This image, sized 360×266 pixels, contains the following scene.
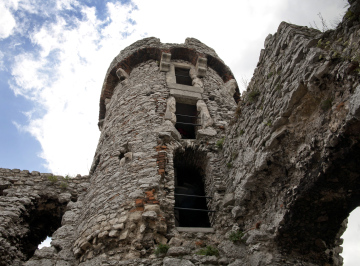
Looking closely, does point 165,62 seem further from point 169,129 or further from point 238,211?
point 238,211

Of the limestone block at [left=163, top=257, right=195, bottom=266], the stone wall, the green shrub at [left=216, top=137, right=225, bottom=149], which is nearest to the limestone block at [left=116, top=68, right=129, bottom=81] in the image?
the stone wall

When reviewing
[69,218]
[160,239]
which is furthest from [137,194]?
[69,218]

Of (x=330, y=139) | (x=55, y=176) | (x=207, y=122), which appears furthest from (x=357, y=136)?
(x=55, y=176)

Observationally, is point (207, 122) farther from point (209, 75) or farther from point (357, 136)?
point (357, 136)

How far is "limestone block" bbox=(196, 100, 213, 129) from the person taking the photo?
638 centimetres

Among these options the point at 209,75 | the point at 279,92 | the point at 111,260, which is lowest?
the point at 111,260

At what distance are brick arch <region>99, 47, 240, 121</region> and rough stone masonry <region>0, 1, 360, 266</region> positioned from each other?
2.00 m

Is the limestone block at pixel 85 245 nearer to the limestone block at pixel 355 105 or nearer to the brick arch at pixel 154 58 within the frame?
the limestone block at pixel 355 105

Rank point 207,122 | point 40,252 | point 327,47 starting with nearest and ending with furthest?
point 327,47 < point 40,252 < point 207,122

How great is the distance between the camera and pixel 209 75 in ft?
28.4

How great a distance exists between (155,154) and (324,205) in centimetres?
301

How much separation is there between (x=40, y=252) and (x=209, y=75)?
6.37 m

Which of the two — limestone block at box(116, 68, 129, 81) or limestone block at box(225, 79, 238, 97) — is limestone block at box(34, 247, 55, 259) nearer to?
limestone block at box(116, 68, 129, 81)

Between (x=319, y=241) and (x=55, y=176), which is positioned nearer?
(x=319, y=241)
